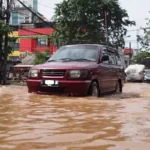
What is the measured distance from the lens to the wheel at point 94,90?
826 cm

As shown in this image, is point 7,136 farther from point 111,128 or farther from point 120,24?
point 120,24

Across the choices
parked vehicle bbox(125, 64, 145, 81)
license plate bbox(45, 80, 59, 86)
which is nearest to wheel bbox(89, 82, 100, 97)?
license plate bbox(45, 80, 59, 86)

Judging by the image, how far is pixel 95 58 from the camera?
880 centimetres

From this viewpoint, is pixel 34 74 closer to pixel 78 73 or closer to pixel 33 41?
pixel 78 73

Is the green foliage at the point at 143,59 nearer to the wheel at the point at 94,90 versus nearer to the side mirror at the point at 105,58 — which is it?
the side mirror at the point at 105,58

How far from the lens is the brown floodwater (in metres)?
3.58

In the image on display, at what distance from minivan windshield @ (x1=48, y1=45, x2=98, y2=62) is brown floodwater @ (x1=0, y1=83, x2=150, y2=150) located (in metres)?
2.01

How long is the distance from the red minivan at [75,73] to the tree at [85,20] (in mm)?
22130

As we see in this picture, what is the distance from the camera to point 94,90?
845 centimetres

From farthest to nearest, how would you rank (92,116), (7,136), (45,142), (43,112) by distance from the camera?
(43,112)
(92,116)
(7,136)
(45,142)

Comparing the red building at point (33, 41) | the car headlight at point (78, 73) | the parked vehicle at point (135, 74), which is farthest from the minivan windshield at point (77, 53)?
the red building at point (33, 41)

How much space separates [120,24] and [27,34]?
19417 mm

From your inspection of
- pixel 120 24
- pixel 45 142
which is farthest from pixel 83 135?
pixel 120 24

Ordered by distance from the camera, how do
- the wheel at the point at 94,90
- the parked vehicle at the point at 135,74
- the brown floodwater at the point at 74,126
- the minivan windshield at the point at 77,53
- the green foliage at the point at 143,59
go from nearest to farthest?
the brown floodwater at the point at 74,126, the wheel at the point at 94,90, the minivan windshield at the point at 77,53, the parked vehicle at the point at 135,74, the green foliage at the point at 143,59
